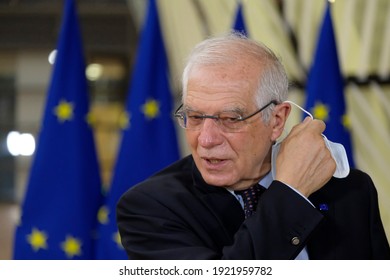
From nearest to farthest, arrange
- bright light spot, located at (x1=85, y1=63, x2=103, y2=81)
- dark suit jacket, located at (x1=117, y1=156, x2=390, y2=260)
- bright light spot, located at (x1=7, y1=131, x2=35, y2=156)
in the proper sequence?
dark suit jacket, located at (x1=117, y1=156, x2=390, y2=260)
bright light spot, located at (x1=85, y1=63, x2=103, y2=81)
bright light spot, located at (x1=7, y1=131, x2=35, y2=156)

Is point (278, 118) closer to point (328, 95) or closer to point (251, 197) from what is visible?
point (251, 197)

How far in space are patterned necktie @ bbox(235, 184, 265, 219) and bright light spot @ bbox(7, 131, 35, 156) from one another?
731 cm

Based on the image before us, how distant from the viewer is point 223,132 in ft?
5.06

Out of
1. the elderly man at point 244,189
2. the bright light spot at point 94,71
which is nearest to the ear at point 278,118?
the elderly man at point 244,189

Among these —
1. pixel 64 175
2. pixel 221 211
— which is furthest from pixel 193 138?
pixel 64 175

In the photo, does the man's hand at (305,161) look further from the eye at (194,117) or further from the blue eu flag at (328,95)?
the blue eu flag at (328,95)

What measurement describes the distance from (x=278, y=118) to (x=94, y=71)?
286 inches

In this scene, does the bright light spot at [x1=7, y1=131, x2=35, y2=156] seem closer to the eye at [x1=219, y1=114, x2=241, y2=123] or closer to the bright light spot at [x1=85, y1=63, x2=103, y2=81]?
the bright light spot at [x1=85, y1=63, x2=103, y2=81]

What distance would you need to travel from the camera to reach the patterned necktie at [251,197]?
5.48ft

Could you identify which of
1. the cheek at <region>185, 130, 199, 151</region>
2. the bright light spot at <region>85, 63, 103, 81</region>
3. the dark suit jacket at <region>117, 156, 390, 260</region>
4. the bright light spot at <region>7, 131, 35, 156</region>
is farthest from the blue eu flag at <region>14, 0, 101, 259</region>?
the bright light spot at <region>7, 131, 35, 156</region>

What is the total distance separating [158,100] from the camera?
12.2 ft

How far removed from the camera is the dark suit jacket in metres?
1.51

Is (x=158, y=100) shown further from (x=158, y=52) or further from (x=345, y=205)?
(x=345, y=205)

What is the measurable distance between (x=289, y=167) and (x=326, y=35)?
189cm
